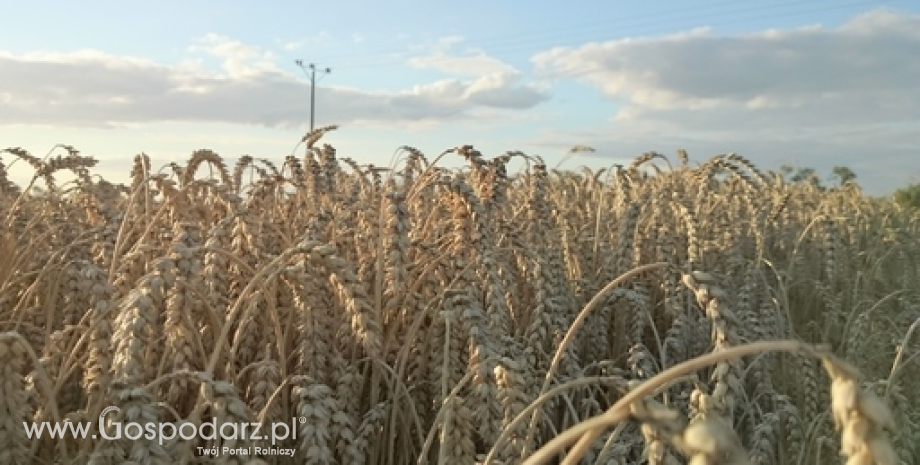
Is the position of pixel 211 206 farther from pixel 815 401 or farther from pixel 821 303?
pixel 821 303

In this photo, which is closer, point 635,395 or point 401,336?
point 635,395

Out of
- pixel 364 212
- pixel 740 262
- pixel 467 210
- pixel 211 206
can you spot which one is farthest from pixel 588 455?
pixel 740 262

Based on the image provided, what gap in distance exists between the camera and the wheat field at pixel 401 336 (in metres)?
1.30

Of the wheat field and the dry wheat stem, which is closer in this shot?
the dry wheat stem

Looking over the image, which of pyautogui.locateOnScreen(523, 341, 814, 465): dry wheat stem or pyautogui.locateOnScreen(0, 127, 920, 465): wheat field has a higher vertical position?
pyautogui.locateOnScreen(523, 341, 814, 465): dry wheat stem

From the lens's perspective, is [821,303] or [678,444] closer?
[678,444]

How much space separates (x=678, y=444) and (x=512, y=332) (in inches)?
77.5

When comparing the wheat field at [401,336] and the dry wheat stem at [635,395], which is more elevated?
the dry wheat stem at [635,395]

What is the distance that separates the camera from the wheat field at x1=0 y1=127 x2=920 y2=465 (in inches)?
51.1

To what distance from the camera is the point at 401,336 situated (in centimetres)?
228

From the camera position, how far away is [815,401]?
2512mm

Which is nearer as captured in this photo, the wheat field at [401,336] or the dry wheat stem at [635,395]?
the dry wheat stem at [635,395]

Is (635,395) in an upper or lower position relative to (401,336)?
upper

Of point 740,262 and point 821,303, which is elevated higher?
point 740,262
